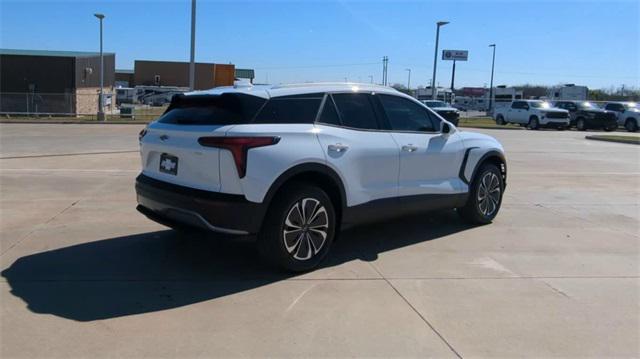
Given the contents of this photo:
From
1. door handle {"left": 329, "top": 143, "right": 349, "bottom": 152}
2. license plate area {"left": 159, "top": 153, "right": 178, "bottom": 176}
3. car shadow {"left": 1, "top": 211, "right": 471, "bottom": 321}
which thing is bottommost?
car shadow {"left": 1, "top": 211, "right": 471, "bottom": 321}

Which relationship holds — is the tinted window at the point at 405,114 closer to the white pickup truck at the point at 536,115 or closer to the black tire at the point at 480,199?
the black tire at the point at 480,199

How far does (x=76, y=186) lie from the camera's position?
9.60 metres

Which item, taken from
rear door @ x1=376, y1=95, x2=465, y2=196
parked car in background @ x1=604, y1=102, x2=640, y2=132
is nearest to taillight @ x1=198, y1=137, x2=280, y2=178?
rear door @ x1=376, y1=95, x2=465, y2=196

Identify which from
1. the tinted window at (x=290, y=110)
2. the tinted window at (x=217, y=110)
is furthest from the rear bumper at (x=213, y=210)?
the tinted window at (x=290, y=110)

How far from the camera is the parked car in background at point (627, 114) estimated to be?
35.1m

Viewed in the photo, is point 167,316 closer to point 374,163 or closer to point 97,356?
point 97,356

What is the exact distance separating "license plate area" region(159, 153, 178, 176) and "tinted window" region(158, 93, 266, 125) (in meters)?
0.34

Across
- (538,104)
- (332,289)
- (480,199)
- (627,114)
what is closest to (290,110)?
(332,289)

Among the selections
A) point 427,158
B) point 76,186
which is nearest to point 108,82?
point 76,186

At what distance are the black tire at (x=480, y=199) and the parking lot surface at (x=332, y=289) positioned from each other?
0.18m

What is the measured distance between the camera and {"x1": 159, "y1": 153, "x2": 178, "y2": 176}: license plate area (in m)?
5.16

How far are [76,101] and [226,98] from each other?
3873cm

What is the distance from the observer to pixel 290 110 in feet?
17.2

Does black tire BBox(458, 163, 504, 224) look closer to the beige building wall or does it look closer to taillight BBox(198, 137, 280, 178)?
taillight BBox(198, 137, 280, 178)
